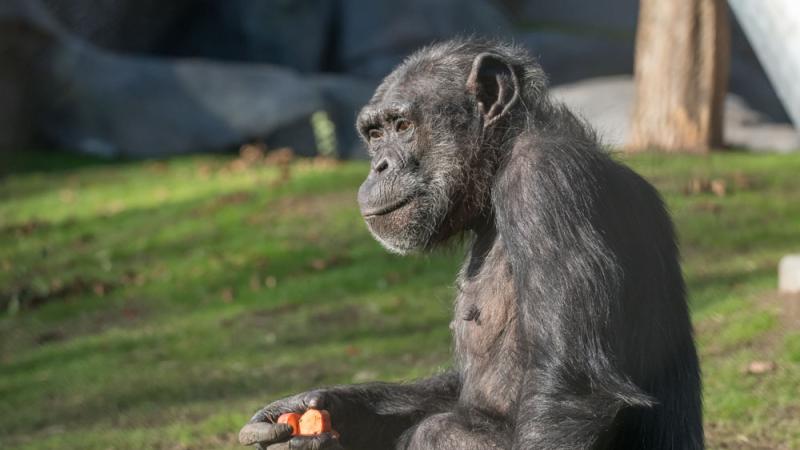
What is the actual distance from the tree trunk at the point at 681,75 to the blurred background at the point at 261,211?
0.03m

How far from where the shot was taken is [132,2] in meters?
21.4

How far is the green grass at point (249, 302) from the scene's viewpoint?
7.20 metres

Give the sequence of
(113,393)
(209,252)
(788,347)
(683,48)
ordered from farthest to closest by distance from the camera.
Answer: (683,48), (209,252), (113,393), (788,347)

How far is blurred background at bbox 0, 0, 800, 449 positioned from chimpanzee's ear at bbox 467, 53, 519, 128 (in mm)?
736

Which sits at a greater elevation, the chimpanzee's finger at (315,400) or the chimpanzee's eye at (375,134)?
the chimpanzee's eye at (375,134)

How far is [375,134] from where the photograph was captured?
489 centimetres

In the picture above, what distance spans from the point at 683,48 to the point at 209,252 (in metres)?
5.98

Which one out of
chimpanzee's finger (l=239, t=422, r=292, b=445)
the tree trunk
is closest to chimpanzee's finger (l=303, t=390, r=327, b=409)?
chimpanzee's finger (l=239, t=422, r=292, b=445)

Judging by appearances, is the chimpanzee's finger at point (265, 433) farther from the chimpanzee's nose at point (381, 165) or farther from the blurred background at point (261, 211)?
the blurred background at point (261, 211)

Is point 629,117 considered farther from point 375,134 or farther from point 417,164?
point 417,164

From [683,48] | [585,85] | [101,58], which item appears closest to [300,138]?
[101,58]

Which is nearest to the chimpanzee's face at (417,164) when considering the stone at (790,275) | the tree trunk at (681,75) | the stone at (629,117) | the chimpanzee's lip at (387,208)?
the chimpanzee's lip at (387,208)

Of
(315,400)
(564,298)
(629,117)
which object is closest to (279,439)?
(315,400)

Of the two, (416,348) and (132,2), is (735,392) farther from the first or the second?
(132,2)
